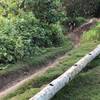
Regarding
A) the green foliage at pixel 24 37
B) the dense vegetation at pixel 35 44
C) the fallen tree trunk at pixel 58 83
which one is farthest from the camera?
the green foliage at pixel 24 37

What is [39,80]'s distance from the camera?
523 inches

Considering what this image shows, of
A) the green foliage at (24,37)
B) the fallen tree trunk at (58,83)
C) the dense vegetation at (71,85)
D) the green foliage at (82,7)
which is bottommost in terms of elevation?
the dense vegetation at (71,85)

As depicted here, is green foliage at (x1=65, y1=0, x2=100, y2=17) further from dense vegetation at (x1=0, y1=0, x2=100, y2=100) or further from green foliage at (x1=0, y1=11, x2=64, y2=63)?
green foliage at (x1=0, y1=11, x2=64, y2=63)

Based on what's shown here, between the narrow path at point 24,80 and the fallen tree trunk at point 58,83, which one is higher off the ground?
the fallen tree trunk at point 58,83

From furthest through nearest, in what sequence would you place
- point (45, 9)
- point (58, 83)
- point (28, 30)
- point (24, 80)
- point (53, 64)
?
point (45, 9) < point (28, 30) < point (53, 64) < point (24, 80) < point (58, 83)

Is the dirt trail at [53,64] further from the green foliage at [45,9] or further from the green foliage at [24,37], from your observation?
the green foliage at [45,9]

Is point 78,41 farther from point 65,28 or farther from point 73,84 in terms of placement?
point 73,84

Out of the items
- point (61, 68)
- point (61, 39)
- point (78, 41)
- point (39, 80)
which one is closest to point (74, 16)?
point (78, 41)

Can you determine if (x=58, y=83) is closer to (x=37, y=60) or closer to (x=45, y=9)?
(x=37, y=60)

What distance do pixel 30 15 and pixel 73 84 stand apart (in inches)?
288

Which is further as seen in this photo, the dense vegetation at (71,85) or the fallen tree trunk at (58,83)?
the dense vegetation at (71,85)

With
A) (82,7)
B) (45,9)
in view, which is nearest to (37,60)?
(45,9)

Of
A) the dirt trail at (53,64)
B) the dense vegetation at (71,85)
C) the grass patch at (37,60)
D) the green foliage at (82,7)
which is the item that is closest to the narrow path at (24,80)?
the dirt trail at (53,64)

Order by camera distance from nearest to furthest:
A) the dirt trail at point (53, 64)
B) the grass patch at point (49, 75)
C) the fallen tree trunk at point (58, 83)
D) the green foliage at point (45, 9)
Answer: the fallen tree trunk at point (58, 83)
the grass patch at point (49, 75)
the dirt trail at point (53, 64)
the green foliage at point (45, 9)
